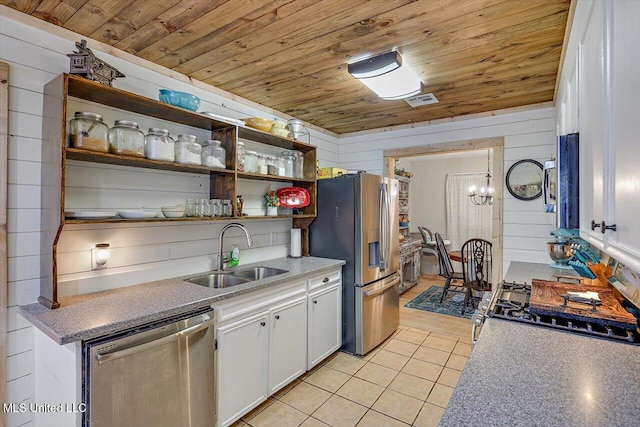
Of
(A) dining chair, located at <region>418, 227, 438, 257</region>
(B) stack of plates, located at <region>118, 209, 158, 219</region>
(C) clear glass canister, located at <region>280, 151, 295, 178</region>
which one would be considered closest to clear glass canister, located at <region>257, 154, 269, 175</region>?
(C) clear glass canister, located at <region>280, 151, 295, 178</region>

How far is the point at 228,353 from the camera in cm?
200

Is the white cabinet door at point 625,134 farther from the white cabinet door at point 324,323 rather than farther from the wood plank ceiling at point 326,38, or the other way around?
the white cabinet door at point 324,323

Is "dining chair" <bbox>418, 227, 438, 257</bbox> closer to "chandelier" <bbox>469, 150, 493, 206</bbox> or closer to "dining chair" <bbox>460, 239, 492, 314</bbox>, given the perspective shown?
"chandelier" <bbox>469, 150, 493, 206</bbox>

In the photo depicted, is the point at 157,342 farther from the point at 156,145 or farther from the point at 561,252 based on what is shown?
the point at 561,252

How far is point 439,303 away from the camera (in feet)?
15.3

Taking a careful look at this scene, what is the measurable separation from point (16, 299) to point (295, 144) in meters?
2.33

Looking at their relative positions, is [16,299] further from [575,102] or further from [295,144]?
[575,102]

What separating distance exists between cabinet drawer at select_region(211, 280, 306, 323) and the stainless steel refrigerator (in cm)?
68

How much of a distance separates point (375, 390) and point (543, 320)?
1487 mm

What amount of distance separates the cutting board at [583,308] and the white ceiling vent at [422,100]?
1.94m

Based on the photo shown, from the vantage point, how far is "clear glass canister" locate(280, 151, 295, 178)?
3.18m

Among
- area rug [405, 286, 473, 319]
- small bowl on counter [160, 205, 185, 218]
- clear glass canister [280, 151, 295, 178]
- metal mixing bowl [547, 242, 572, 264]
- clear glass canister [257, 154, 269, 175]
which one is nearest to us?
small bowl on counter [160, 205, 185, 218]

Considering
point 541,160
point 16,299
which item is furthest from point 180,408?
point 541,160

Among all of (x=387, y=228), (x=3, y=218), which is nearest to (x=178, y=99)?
(x=3, y=218)
